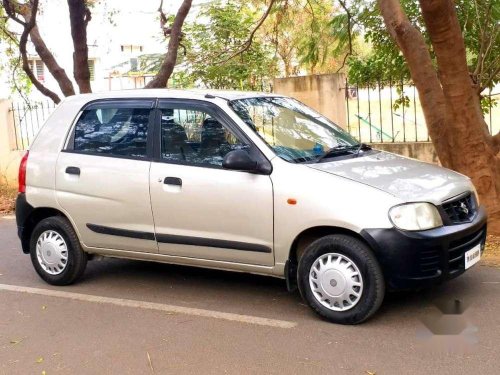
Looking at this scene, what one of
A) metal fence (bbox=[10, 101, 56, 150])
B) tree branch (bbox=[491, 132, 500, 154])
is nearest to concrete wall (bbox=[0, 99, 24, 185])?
metal fence (bbox=[10, 101, 56, 150])

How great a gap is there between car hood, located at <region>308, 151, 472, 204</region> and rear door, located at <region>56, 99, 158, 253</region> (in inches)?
62.5

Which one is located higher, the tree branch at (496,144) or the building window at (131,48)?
the building window at (131,48)

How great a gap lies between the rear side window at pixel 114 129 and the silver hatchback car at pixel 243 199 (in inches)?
0.5

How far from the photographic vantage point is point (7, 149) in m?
14.5

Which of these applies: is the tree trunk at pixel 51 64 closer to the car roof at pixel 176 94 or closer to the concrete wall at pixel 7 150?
the concrete wall at pixel 7 150

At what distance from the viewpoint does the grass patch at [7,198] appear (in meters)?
11.5

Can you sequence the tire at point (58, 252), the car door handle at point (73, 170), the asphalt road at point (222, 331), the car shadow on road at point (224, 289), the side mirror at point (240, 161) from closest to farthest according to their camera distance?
the asphalt road at point (222, 331), the side mirror at point (240, 161), the car shadow on road at point (224, 289), the car door handle at point (73, 170), the tire at point (58, 252)

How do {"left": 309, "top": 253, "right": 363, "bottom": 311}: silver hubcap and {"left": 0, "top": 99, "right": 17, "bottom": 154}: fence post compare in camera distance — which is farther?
{"left": 0, "top": 99, "right": 17, "bottom": 154}: fence post

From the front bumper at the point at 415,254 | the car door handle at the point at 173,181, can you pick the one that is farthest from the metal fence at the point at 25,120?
the front bumper at the point at 415,254

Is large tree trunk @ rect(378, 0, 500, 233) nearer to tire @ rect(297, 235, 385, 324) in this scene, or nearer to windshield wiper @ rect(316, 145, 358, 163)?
windshield wiper @ rect(316, 145, 358, 163)

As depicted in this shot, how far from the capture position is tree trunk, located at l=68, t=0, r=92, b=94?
10.6m

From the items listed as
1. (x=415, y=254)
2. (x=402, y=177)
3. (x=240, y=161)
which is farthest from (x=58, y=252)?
(x=415, y=254)

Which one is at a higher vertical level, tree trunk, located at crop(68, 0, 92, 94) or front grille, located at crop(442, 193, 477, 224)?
tree trunk, located at crop(68, 0, 92, 94)

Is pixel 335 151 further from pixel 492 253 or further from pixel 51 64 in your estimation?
pixel 51 64
